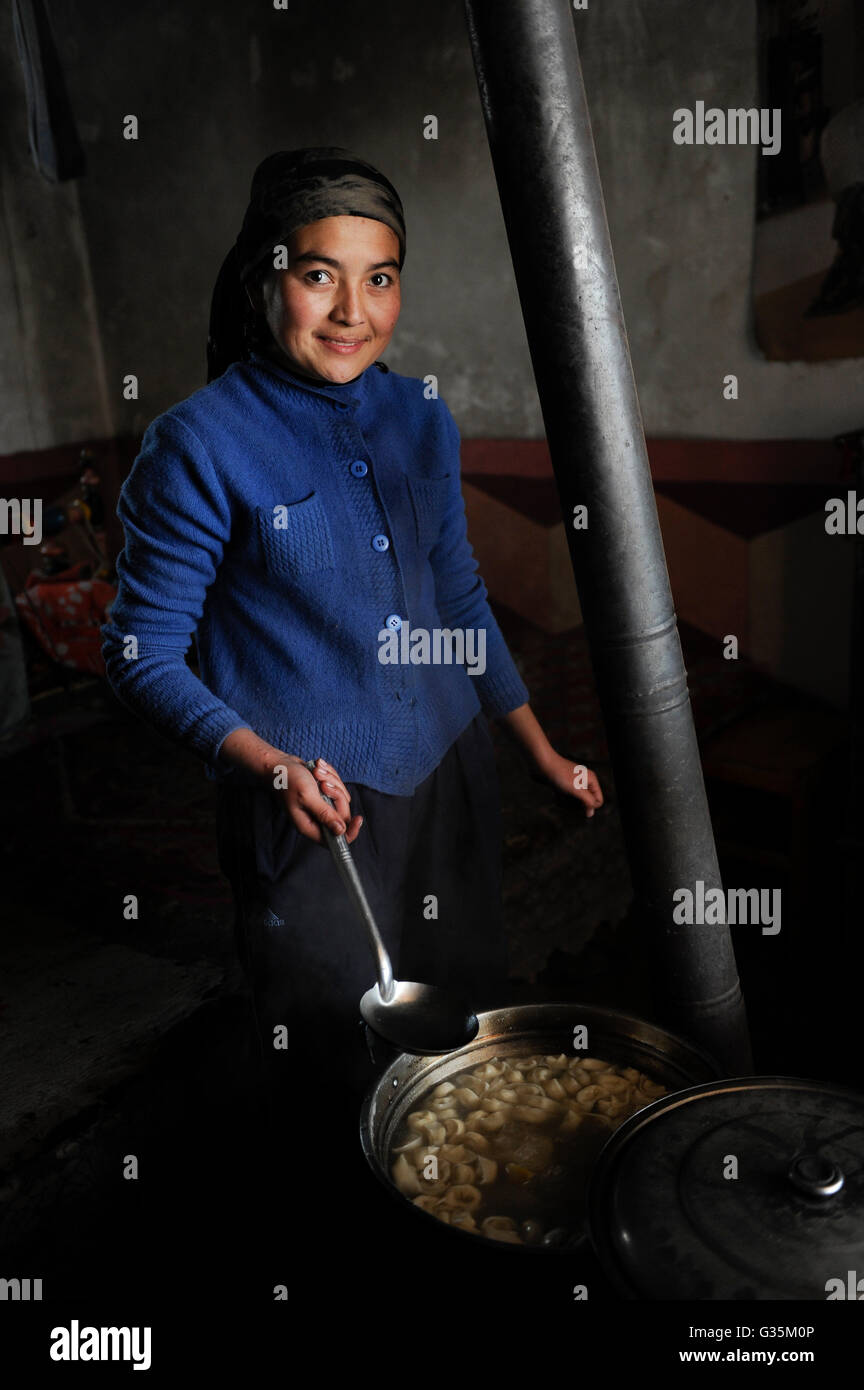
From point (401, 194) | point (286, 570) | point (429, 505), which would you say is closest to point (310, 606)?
point (286, 570)

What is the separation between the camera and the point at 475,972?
2520 mm

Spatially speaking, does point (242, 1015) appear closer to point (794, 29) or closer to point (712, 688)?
point (712, 688)

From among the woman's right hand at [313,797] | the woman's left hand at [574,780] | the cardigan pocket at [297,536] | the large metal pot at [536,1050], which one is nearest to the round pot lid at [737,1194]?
the large metal pot at [536,1050]

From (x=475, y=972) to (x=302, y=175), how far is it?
177 centimetres

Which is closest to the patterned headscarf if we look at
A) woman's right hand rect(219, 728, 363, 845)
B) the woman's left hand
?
woman's right hand rect(219, 728, 363, 845)

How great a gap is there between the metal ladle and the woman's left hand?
21.6 inches

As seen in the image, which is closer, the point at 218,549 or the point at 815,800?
the point at 218,549

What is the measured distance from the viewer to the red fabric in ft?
19.9

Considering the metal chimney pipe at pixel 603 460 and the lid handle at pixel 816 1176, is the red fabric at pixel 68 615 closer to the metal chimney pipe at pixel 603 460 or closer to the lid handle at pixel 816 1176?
the metal chimney pipe at pixel 603 460

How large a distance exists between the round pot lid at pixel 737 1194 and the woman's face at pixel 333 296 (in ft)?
4.67

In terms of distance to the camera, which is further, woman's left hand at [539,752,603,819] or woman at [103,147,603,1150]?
woman's left hand at [539,752,603,819]

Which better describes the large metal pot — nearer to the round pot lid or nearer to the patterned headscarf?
the round pot lid

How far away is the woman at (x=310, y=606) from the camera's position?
190 cm
